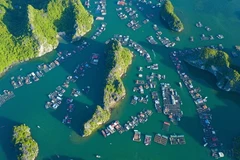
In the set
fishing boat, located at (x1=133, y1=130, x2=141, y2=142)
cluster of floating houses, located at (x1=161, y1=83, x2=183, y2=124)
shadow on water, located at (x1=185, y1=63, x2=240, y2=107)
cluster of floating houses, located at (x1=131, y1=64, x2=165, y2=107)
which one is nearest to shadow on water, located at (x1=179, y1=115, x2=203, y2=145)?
cluster of floating houses, located at (x1=161, y1=83, x2=183, y2=124)

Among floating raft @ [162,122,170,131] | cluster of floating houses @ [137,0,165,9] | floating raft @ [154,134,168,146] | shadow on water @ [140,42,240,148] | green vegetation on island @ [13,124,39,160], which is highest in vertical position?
cluster of floating houses @ [137,0,165,9]

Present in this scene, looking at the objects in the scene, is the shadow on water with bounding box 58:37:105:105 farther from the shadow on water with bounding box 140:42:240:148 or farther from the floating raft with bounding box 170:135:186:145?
the floating raft with bounding box 170:135:186:145

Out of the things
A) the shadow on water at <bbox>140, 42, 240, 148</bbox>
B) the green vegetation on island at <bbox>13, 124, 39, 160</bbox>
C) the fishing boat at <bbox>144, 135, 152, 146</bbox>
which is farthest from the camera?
the shadow on water at <bbox>140, 42, 240, 148</bbox>

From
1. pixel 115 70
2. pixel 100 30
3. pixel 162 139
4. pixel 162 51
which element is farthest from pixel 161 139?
pixel 100 30

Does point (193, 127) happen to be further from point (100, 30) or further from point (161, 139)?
point (100, 30)

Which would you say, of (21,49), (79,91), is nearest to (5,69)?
(21,49)

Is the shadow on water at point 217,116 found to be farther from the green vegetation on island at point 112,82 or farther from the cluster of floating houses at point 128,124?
the green vegetation on island at point 112,82

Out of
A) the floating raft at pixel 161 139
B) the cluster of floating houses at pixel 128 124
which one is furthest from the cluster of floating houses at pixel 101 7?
the floating raft at pixel 161 139

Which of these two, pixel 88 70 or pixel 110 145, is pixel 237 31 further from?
pixel 110 145
